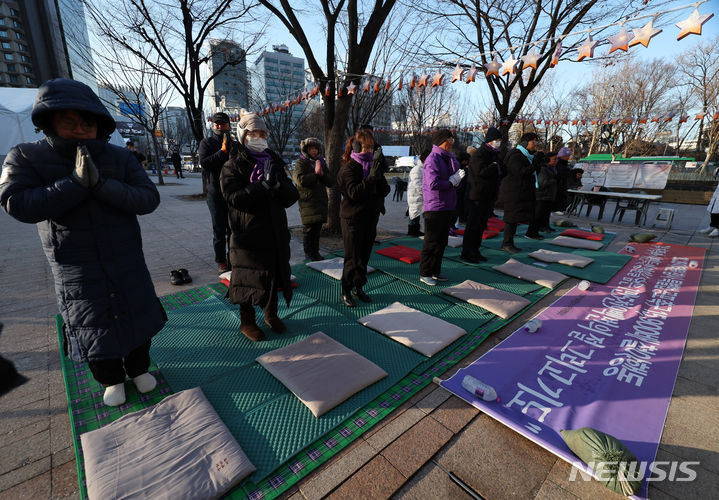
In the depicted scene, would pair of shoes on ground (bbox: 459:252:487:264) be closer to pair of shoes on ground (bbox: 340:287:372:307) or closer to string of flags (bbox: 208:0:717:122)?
pair of shoes on ground (bbox: 340:287:372:307)

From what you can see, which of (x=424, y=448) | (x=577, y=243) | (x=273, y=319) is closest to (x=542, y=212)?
(x=577, y=243)

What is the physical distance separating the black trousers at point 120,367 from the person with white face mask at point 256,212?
2.39 ft

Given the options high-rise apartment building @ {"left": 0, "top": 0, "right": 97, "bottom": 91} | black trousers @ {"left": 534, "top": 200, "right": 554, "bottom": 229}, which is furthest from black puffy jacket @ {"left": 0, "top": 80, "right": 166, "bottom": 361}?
high-rise apartment building @ {"left": 0, "top": 0, "right": 97, "bottom": 91}

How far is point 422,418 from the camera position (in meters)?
2.00

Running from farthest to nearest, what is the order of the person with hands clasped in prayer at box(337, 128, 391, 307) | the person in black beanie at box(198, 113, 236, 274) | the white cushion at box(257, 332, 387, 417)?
1. the person in black beanie at box(198, 113, 236, 274)
2. the person with hands clasped in prayer at box(337, 128, 391, 307)
3. the white cushion at box(257, 332, 387, 417)

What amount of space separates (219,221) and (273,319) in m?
2.11

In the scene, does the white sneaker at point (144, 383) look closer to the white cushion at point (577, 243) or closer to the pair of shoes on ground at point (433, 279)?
the pair of shoes on ground at point (433, 279)

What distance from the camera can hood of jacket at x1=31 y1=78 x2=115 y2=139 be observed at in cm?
152

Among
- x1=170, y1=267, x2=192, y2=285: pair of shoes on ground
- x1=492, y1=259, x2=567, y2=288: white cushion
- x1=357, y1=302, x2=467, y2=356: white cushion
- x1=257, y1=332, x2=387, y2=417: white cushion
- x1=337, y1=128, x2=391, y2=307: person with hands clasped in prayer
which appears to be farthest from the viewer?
x1=492, y1=259, x2=567, y2=288: white cushion

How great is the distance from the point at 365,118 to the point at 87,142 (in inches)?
426

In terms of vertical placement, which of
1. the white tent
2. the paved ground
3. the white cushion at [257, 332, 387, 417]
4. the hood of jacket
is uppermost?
the white tent

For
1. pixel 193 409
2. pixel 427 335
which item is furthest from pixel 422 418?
Result: pixel 193 409

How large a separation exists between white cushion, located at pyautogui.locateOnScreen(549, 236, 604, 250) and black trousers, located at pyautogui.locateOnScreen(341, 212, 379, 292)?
15.3 ft
